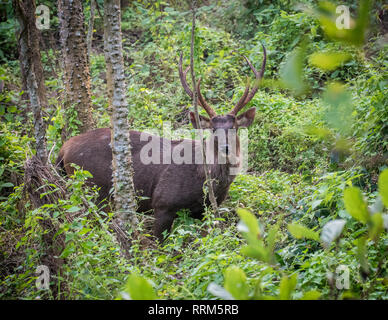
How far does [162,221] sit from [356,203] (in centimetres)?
A: 472

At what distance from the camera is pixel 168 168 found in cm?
618

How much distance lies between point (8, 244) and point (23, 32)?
7.96 feet

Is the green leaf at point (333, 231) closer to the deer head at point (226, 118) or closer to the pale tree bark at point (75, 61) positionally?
the deer head at point (226, 118)

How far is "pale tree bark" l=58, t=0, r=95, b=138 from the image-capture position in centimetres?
709

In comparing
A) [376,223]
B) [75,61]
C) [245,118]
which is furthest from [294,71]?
[75,61]

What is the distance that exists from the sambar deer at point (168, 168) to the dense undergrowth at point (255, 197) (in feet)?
0.83

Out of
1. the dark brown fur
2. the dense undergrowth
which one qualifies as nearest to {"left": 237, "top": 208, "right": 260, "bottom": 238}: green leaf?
the dense undergrowth

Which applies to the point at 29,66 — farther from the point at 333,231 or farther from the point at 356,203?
the point at 356,203

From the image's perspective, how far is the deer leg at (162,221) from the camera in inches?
233

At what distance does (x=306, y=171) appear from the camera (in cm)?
625

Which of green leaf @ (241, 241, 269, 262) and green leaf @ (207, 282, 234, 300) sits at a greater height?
green leaf @ (241, 241, 269, 262)

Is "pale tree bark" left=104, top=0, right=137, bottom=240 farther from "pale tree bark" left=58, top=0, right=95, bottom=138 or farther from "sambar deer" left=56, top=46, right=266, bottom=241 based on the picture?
"pale tree bark" left=58, top=0, right=95, bottom=138

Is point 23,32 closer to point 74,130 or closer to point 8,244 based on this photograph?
point 8,244
